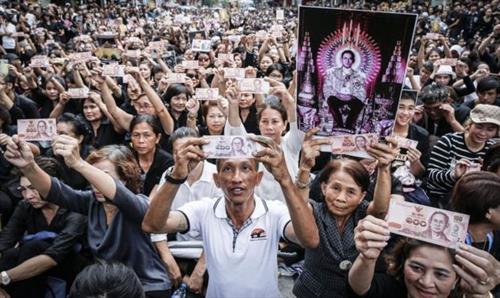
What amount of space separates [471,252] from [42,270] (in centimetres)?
229

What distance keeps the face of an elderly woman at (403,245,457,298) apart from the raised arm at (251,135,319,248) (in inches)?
16.0

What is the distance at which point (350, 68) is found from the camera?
2.29 m

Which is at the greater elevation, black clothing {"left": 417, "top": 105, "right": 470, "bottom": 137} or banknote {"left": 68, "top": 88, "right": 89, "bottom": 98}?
banknote {"left": 68, "top": 88, "right": 89, "bottom": 98}

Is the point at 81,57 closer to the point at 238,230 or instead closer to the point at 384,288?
the point at 238,230

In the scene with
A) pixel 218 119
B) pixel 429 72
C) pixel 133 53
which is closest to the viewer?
pixel 218 119

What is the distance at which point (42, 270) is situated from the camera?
2777 mm

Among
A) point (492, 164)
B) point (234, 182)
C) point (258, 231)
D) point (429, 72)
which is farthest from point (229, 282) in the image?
point (429, 72)

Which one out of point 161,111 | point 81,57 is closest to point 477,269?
point 161,111

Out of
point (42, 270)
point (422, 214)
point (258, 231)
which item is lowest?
point (42, 270)

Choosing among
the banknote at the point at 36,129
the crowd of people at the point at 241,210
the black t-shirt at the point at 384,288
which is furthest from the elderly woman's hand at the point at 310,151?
the banknote at the point at 36,129

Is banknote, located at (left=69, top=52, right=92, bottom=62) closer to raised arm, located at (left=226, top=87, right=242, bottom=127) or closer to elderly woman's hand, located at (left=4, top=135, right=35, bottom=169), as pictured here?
raised arm, located at (left=226, top=87, right=242, bottom=127)

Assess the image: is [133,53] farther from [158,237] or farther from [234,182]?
[234,182]

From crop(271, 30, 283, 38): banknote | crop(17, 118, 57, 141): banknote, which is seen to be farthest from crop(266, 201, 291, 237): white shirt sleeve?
crop(271, 30, 283, 38): banknote

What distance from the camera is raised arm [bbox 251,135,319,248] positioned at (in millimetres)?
1888
